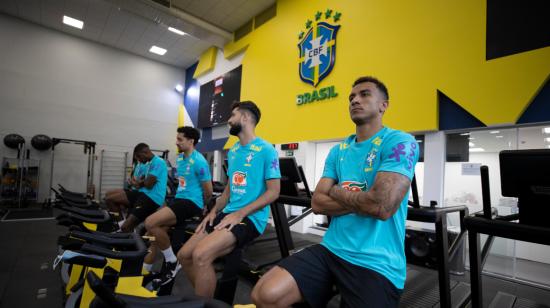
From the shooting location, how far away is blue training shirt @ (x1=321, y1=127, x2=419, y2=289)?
1.25 m

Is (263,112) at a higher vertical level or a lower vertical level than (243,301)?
higher

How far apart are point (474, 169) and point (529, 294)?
56.4 inches

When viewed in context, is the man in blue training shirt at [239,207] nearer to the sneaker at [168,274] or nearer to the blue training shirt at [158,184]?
the sneaker at [168,274]

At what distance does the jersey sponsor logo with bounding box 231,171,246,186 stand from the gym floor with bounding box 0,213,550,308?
2.59ft

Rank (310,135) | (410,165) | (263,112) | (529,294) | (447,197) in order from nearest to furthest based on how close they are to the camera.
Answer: (410,165)
(529,294)
(447,197)
(310,135)
(263,112)

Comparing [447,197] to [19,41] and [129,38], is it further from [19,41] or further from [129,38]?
[19,41]

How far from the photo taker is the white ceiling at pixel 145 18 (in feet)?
22.1

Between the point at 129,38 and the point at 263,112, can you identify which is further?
the point at 129,38

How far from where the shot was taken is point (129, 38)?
871cm

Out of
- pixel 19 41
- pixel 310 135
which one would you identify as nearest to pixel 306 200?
pixel 310 135

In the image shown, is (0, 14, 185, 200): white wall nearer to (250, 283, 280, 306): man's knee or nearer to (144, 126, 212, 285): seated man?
(144, 126, 212, 285): seated man

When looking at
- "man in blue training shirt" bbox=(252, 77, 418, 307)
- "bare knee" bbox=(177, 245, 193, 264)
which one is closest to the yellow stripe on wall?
"bare knee" bbox=(177, 245, 193, 264)

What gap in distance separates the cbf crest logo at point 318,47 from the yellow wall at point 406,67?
0.12 metres

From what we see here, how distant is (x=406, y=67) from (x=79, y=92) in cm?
908
